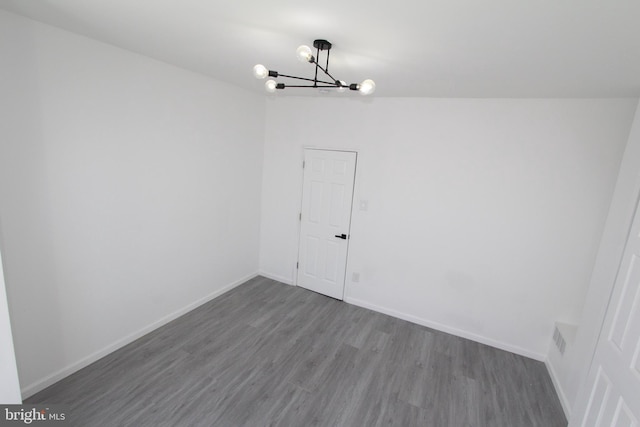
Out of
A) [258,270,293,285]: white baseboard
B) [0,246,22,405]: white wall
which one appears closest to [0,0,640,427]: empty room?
[0,246,22,405]: white wall

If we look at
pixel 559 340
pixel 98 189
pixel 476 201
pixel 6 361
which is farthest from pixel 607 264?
pixel 98 189

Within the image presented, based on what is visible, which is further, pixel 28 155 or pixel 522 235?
pixel 522 235

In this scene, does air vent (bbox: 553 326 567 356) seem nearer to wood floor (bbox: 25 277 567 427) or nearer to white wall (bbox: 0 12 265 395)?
wood floor (bbox: 25 277 567 427)

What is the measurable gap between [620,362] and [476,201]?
6.09ft

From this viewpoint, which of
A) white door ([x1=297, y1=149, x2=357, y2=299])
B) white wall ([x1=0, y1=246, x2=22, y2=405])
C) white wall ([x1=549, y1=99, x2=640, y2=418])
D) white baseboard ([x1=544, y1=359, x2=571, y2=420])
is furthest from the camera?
white door ([x1=297, y1=149, x2=357, y2=299])

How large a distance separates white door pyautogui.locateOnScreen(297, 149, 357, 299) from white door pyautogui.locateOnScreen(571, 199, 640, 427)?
259 centimetres

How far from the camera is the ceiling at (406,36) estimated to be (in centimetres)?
140

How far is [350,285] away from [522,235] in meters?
2.06

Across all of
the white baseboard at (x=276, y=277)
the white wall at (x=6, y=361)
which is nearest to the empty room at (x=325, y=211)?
the white wall at (x=6, y=361)

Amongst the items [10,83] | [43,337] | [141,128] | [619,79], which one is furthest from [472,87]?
[43,337]

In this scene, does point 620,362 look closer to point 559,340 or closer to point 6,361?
point 559,340

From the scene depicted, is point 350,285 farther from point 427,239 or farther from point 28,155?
point 28,155

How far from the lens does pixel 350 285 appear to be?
4.11 metres

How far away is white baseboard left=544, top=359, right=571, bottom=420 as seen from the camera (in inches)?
99.5
